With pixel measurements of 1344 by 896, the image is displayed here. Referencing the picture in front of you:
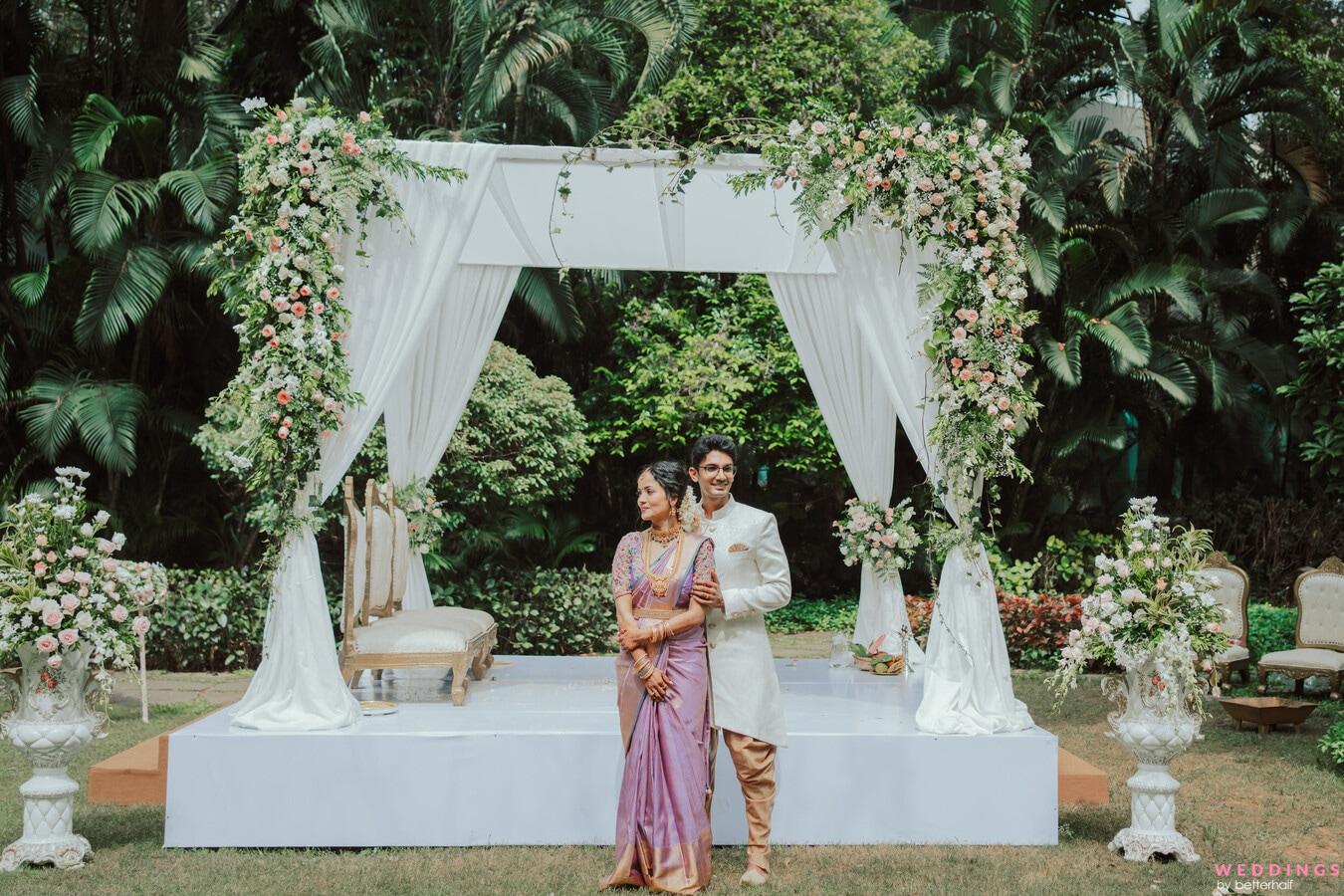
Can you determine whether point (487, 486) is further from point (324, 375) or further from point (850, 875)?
point (850, 875)

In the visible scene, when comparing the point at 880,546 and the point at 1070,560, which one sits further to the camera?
the point at 1070,560

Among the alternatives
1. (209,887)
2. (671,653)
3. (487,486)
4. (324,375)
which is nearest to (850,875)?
(671,653)

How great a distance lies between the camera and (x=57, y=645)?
16.0 ft

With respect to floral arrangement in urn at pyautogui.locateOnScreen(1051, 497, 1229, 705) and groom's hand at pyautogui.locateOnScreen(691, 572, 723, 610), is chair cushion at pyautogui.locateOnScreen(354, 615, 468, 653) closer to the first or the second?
groom's hand at pyautogui.locateOnScreen(691, 572, 723, 610)

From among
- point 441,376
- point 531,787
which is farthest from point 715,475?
point 441,376

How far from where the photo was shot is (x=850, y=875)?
16.9ft

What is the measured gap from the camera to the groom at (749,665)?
4961 mm

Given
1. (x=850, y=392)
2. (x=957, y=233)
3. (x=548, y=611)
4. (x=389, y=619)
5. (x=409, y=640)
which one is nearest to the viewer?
(x=957, y=233)

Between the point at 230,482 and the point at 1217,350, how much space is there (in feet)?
34.5

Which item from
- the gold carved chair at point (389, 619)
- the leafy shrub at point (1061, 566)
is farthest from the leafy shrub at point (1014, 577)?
the gold carved chair at point (389, 619)

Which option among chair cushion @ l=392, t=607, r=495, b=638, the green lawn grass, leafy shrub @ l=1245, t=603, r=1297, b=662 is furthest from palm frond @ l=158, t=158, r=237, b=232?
leafy shrub @ l=1245, t=603, r=1297, b=662

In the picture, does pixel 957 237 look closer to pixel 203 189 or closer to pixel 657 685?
pixel 657 685

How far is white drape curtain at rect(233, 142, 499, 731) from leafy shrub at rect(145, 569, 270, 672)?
17.9 feet

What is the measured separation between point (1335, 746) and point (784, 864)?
386 cm
